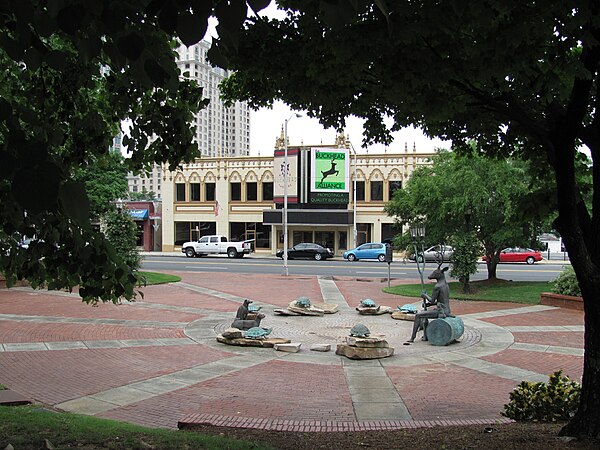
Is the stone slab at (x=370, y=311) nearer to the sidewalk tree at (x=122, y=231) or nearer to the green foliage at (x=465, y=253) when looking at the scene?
the green foliage at (x=465, y=253)

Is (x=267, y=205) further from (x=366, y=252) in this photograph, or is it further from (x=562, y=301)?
(x=562, y=301)

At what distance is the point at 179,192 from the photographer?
53.2 m

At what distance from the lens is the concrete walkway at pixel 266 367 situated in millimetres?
7707

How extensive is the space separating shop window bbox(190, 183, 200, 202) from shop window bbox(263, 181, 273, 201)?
701 centimetres

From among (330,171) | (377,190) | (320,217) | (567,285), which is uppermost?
(330,171)

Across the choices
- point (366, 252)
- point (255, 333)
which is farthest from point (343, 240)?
point (255, 333)

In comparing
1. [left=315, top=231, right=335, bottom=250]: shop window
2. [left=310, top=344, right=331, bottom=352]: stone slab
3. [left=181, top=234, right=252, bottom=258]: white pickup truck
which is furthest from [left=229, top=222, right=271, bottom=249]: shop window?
Answer: [left=310, top=344, right=331, bottom=352]: stone slab

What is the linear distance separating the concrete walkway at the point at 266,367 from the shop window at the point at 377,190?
29.6m

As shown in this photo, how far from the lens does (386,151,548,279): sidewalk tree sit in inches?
861

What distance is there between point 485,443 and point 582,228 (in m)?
2.65

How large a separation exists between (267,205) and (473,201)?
2993 cm

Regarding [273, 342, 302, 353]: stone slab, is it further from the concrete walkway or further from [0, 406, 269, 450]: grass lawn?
[0, 406, 269, 450]: grass lawn

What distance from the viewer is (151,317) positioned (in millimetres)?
15742

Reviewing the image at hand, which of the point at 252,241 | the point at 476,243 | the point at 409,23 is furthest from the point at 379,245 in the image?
the point at 409,23
